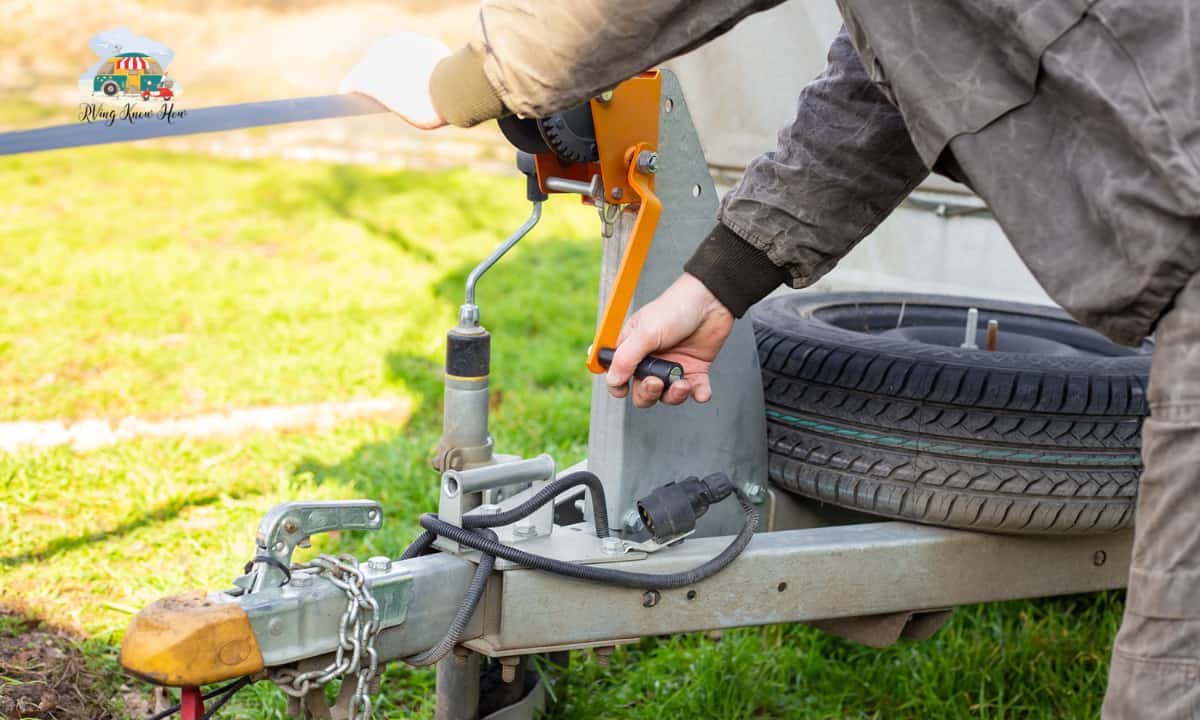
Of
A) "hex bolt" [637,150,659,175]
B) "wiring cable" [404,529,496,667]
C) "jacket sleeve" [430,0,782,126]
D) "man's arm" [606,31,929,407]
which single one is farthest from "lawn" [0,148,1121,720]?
"jacket sleeve" [430,0,782,126]

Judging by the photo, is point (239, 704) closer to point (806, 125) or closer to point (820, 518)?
point (820, 518)

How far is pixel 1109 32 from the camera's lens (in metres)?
1.30

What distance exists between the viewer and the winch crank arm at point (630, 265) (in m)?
1.98

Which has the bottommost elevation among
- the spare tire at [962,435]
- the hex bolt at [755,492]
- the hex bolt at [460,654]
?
the hex bolt at [460,654]

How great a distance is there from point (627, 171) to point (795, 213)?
0.29 meters

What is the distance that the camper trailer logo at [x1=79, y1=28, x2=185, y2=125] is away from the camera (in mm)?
2473

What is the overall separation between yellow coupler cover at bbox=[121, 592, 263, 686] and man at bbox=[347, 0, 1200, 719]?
2.38ft

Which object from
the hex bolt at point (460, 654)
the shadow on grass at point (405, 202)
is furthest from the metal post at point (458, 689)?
the shadow on grass at point (405, 202)

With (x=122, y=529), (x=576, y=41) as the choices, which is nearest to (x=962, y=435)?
(x=576, y=41)

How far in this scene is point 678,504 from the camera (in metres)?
2.01

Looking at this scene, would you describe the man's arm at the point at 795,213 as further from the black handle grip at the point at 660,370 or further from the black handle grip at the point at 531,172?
the black handle grip at the point at 531,172

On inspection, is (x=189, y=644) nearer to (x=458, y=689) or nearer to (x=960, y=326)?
(x=458, y=689)

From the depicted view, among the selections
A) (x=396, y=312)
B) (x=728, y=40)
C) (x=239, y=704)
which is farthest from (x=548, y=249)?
(x=239, y=704)

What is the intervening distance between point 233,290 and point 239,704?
11.3ft
